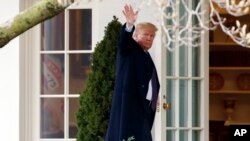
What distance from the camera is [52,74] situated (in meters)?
6.46

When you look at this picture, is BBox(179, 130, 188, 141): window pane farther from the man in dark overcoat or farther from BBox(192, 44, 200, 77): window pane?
the man in dark overcoat

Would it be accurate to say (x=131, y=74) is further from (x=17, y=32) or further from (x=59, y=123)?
(x=17, y=32)

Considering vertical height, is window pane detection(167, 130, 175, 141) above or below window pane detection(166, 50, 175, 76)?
below

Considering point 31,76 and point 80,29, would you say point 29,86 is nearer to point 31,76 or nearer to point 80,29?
point 31,76

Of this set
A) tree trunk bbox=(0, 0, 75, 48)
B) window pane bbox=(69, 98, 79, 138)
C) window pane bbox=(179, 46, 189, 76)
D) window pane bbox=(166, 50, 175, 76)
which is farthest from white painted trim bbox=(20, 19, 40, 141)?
tree trunk bbox=(0, 0, 75, 48)

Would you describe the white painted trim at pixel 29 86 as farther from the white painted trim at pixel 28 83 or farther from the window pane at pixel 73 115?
the window pane at pixel 73 115

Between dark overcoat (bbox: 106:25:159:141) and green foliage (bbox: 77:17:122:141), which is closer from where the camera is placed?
dark overcoat (bbox: 106:25:159:141)

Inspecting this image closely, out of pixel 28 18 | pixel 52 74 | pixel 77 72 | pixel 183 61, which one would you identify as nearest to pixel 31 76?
pixel 52 74

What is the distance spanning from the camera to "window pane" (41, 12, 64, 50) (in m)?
6.43

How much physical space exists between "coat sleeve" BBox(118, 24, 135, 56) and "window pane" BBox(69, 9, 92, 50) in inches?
47.6

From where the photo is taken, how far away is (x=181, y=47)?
20.5ft

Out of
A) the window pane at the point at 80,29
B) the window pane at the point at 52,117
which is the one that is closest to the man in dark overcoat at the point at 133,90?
the window pane at the point at 80,29

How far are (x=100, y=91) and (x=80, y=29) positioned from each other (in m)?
0.85

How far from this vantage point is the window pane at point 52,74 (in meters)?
6.44
